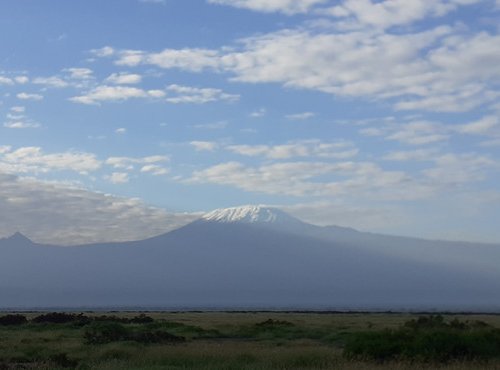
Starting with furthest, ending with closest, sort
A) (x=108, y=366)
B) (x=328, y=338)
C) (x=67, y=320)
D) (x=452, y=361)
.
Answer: (x=67, y=320), (x=328, y=338), (x=452, y=361), (x=108, y=366)

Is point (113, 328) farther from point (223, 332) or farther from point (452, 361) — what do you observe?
point (452, 361)

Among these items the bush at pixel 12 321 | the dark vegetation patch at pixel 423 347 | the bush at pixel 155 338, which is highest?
the dark vegetation patch at pixel 423 347

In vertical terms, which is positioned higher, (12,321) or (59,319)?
(59,319)

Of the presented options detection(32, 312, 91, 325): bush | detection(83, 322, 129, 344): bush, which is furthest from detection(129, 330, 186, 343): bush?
detection(32, 312, 91, 325): bush

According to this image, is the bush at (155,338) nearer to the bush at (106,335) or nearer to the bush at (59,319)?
the bush at (106,335)

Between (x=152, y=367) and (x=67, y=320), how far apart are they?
41.0m

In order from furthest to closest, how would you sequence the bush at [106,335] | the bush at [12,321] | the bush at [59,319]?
the bush at [59,319], the bush at [12,321], the bush at [106,335]

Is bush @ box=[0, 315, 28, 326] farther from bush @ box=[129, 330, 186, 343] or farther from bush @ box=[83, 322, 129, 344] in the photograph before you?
bush @ box=[129, 330, 186, 343]

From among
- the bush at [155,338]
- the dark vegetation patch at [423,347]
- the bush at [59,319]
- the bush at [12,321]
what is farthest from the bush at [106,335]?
the bush at [12,321]

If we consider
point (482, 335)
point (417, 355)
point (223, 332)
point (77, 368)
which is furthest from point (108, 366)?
point (223, 332)

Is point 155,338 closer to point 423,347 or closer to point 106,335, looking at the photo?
point 106,335

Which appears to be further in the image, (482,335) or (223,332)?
(223,332)

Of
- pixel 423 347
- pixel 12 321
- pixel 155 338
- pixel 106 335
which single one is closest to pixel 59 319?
pixel 12 321

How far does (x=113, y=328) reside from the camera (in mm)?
36000
